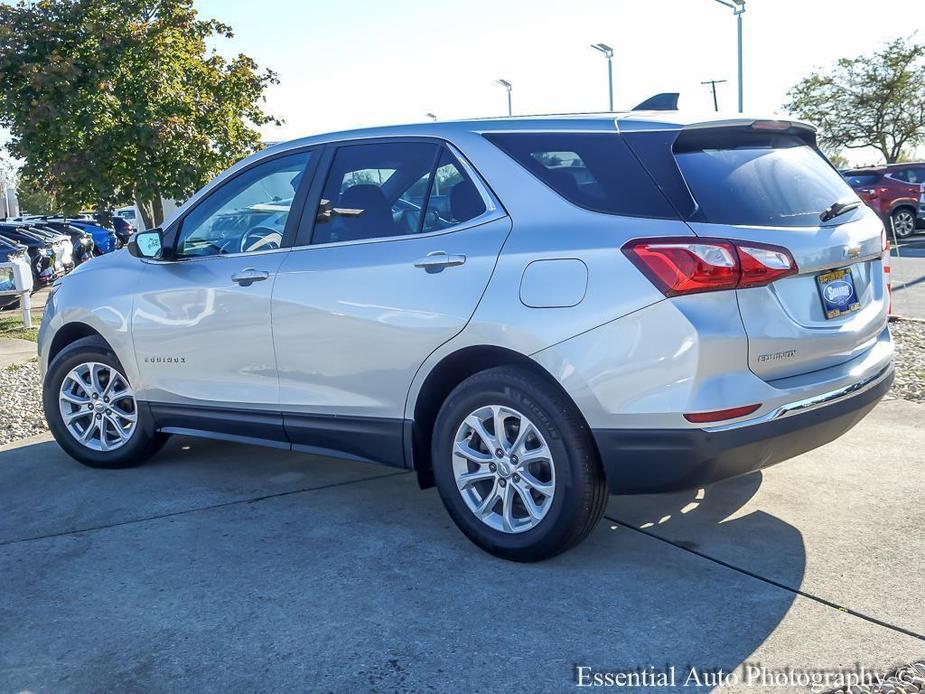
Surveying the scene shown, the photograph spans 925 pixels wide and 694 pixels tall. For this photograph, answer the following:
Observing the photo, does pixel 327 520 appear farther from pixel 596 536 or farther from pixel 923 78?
pixel 923 78

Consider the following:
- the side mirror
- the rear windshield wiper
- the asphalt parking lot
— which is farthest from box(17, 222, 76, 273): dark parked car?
the rear windshield wiper

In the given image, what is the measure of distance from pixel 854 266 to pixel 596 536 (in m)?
1.58

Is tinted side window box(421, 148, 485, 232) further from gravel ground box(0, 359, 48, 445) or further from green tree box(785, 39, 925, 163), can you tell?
green tree box(785, 39, 925, 163)

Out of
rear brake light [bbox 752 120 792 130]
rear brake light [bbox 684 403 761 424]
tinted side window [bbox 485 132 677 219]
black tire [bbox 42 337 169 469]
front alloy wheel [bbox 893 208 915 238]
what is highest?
rear brake light [bbox 752 120 792 130]

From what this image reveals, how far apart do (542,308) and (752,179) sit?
976mm

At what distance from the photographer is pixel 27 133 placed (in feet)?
46.4

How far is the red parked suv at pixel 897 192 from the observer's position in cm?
2259

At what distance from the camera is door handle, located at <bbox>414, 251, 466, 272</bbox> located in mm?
4234

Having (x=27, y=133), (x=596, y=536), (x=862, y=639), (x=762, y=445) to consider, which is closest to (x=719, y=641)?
(x=862, y=639)

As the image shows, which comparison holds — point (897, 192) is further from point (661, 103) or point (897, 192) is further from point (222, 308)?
point (222, 308)

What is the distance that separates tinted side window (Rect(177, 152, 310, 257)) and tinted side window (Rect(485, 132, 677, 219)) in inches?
49.8

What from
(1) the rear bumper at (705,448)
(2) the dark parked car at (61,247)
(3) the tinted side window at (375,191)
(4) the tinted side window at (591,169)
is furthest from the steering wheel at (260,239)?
(2) the dark parked car at (61,247)

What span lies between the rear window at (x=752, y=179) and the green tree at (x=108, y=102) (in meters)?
11.1

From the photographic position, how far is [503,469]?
4172mm
